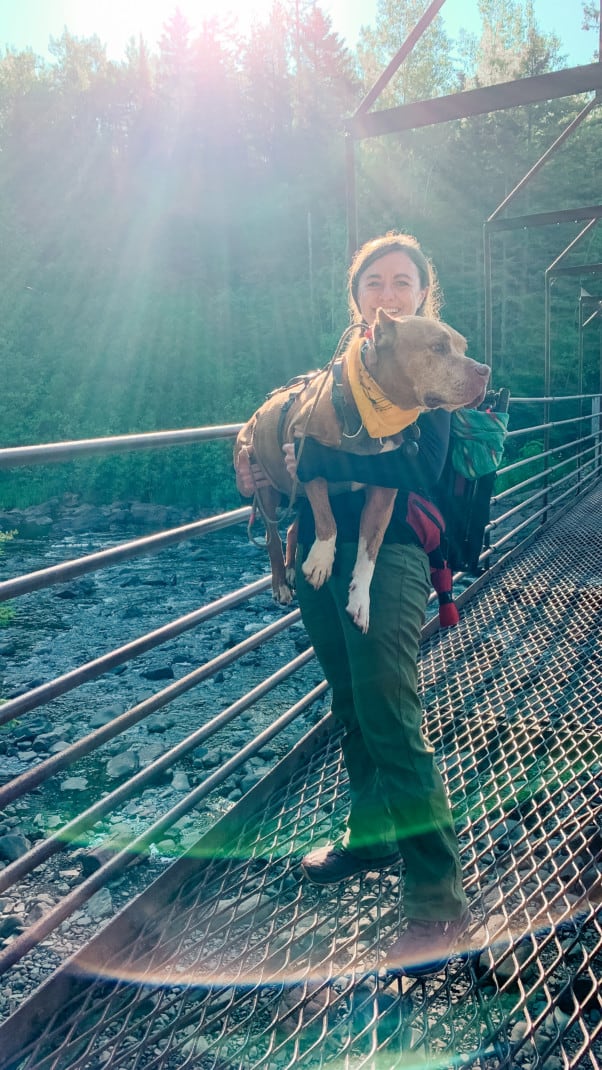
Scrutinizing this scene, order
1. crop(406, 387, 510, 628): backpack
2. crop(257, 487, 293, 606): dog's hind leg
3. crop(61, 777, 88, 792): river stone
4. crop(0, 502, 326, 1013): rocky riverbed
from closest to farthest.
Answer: crop(406, 387, 510, 628): backpack → crop(257, 487, 293, 606): dog's hind leg → crop(0, 502, 326, 1013): rocky riverbed → crop(61, 777, 88, 792): river stone

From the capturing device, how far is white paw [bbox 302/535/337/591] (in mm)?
1892

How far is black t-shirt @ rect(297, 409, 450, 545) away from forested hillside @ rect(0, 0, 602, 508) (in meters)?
23.2

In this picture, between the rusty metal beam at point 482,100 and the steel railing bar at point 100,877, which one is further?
the rusty metal beam at point 482,100

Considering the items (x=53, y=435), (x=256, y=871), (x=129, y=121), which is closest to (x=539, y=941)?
(x=256, y=871)

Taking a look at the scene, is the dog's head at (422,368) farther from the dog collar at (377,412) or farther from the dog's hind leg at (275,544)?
the dog's hind leg at (275,544)

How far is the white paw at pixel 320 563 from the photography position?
189 centimetres

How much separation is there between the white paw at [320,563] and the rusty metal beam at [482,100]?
3.00 metres

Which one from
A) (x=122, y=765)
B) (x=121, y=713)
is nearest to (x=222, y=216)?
(x=121, y=713)

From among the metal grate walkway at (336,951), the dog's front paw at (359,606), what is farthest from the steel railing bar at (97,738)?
the dog's front paw at (359,606)

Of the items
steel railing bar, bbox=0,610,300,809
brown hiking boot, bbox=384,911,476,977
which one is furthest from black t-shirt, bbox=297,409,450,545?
brown hiking boot, bbox=384,911,476,977

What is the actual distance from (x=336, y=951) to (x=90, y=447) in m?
1.48

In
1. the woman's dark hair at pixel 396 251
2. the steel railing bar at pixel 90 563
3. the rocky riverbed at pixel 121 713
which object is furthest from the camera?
the rocky riverbed at pixel 121 713

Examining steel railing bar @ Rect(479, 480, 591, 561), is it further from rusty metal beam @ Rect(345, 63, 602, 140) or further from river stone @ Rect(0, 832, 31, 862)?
river stone @ Rect(0, 832, 31, 862)

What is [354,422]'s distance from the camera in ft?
5.94
